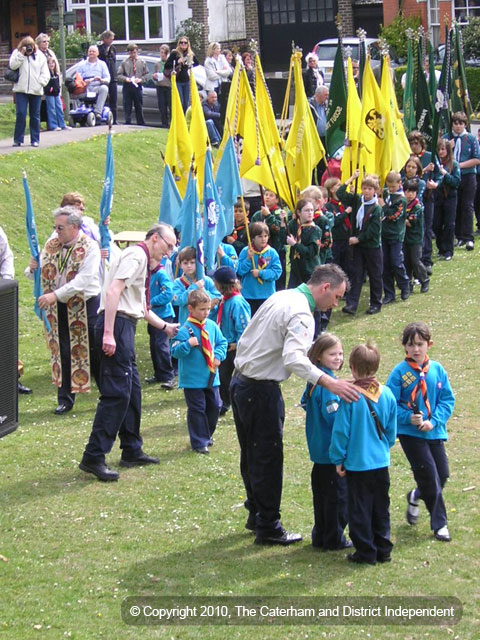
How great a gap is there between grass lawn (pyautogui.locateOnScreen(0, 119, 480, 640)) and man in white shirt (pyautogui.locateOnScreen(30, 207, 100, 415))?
0.41 m

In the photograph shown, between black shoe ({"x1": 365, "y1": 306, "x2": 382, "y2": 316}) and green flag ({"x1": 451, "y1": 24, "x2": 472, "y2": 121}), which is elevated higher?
green flag ({"x1": 451, "y1": 24, "x2": 472, "y2": 121})

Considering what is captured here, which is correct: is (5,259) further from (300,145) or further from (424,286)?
(424,286)

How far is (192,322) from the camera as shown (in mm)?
10141

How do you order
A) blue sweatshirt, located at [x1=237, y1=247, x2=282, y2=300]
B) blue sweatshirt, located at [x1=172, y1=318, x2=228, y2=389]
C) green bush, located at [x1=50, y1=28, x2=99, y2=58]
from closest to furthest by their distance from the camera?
blue sweatshirt, located at [x1=172, y1=318, x2=228, y2=389]
blue sweatshirt, located at [x1=237, y1=247, x2=282, y2=300]
green bush, located at [x1=50, y1=28, x2=99, y2=58]

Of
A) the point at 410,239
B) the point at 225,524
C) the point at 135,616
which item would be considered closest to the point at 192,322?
the point at 225,524

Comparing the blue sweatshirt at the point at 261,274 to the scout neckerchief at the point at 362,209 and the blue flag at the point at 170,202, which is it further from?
the scout neckerchief at the point at 362,209

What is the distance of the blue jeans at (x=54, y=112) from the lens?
25516 mm

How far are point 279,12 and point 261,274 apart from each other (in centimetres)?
Answer: 3206

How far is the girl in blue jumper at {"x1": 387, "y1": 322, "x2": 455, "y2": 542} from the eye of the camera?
7859 millimetres

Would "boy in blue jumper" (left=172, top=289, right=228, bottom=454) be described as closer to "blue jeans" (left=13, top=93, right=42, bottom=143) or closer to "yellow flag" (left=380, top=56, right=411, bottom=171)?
"yellow flag" (left=380, top=56, right=411, bottom=171)

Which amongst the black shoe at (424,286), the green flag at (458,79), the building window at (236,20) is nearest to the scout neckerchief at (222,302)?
the black shoe at (424,286)

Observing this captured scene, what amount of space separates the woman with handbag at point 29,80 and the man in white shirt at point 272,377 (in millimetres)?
15923

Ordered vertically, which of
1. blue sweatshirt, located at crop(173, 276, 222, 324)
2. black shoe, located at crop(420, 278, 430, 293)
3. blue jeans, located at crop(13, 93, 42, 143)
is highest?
blue jeans, located at crop(13, 93, 42, 143)

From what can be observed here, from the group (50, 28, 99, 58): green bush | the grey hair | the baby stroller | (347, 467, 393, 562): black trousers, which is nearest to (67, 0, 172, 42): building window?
(50, 28, 99, 58): green bush
